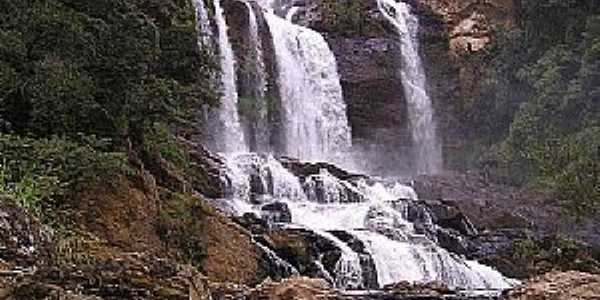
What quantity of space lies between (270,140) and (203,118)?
4.22 meters

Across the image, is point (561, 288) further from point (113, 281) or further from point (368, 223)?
point (368, 223)

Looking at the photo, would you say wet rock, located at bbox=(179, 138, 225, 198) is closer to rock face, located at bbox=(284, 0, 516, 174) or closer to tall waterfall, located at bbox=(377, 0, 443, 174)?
rock face, located at bbox=(284, 0, 516, 174)

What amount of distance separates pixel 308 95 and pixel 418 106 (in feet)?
18.2

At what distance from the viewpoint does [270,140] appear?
33.6 m

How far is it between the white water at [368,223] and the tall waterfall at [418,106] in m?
10.7

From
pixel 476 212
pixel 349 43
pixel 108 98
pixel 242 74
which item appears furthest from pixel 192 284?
pixel 349 43

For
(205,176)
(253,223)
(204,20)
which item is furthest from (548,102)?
A: (253,223)

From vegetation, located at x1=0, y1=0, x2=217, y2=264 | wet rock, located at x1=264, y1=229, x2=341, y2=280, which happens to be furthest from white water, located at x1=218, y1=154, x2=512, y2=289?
vegetation, located at x1=0, y1=0, x2=217, y2=264

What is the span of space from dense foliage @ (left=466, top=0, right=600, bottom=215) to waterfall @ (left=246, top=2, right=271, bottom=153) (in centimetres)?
901

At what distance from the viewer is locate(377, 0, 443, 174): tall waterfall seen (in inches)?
1457

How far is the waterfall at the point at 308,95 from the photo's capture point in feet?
111

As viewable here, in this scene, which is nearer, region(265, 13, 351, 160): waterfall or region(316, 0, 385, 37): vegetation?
region(265, 13, 351, 160): waterfall

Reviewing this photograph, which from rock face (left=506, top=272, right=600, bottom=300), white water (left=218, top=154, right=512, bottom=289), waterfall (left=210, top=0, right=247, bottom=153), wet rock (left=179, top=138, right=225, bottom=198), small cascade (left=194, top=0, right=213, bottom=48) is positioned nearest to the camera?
rock face (left=506, top=272, right=600, bottom=300)

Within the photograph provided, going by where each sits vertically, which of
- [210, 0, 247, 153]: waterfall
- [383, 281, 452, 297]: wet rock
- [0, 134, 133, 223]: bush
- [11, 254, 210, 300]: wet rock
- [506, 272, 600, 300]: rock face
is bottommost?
[383, 281, 452, 297]: wet rock
